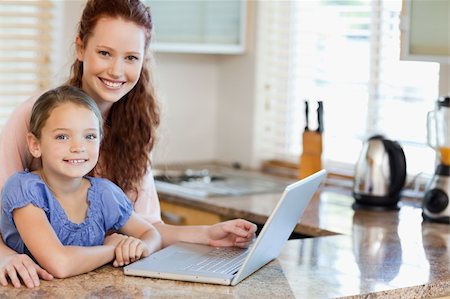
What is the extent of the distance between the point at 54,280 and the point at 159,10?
6.63ft

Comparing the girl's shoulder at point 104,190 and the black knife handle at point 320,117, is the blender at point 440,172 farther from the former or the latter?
the girl's shoulder at point 104,190

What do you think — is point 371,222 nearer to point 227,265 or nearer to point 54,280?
point 227,265

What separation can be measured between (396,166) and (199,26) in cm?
118

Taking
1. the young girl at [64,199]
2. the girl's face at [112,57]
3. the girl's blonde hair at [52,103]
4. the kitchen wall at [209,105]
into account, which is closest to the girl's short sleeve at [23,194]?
the young girl at [64,199]

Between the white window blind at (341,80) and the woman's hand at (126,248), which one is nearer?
the woman's hand at (126,248)

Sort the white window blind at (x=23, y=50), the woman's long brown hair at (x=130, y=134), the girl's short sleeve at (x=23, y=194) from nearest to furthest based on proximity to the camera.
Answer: the girl's short sleeve at (x=23, y=194)
the woman's long brown hair at (x=130, y=134)
the white window blind at (x=23, y=50)

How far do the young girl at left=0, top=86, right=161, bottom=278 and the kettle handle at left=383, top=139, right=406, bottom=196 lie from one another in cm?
126

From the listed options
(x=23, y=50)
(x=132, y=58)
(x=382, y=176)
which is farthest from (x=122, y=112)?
(x=23, y=50)

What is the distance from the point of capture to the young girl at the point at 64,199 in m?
2.15

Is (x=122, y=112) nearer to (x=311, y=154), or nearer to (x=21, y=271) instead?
(x=21, y=271)

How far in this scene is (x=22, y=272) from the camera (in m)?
2.07

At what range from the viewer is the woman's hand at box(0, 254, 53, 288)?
2.05 metres

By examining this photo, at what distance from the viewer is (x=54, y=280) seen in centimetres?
211

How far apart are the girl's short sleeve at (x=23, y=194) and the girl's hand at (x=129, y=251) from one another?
8.0 inches
